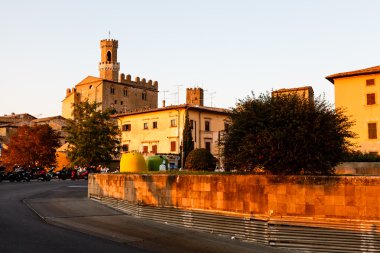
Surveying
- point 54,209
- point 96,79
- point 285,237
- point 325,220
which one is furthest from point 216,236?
point 96,79

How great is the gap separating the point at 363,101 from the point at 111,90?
6467 cm

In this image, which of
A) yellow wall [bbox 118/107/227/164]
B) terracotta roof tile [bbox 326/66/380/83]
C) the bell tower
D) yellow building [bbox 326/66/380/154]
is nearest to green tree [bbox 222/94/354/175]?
yellow building [bbox 326/66/380/154]

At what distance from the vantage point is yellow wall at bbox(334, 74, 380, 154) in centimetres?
3872

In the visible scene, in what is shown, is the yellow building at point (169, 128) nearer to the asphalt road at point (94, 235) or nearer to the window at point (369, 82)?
the window at point (369, 82)

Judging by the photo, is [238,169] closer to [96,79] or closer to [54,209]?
[54,209]

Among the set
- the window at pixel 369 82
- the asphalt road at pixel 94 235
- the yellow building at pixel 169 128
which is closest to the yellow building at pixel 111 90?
the yellow building at pixel 169 128

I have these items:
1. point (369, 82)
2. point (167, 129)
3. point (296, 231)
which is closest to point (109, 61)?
point (167, 129)

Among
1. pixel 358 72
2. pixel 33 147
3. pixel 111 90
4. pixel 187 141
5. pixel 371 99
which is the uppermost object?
pixel 111 90

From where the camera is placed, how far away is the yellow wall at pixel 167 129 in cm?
5500

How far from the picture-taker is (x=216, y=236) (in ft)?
35.4

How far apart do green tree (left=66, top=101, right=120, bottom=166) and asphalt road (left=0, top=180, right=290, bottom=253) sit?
117 feet

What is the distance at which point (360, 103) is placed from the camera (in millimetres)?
39969

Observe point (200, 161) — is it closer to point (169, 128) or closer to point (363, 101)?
point (363, 101)

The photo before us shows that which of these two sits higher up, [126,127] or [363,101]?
[363,101]
